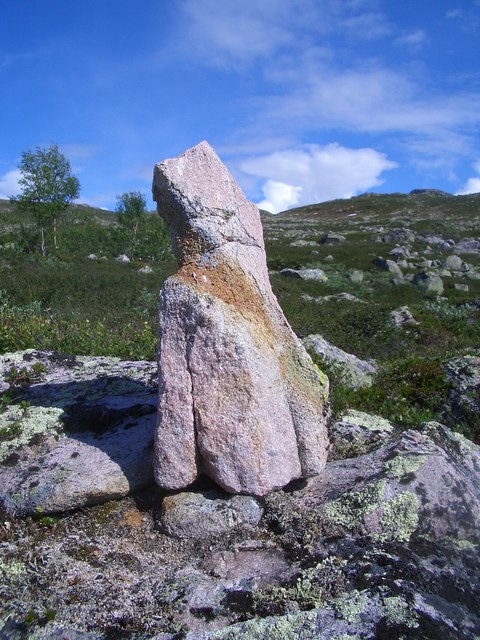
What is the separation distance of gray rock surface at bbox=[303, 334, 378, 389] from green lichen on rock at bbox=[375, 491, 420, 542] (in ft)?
17.5

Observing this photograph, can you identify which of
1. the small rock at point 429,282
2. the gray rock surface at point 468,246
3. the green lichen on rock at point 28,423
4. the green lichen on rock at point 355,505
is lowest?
the green lichen on rock at point 355,505

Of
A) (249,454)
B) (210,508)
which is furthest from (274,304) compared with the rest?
(210,508)

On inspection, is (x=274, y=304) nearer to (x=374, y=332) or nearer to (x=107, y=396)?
(x=107, y=396)

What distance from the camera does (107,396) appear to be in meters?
8.16

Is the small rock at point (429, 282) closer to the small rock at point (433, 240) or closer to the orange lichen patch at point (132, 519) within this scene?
the orange lichen patch at point (132, 519)

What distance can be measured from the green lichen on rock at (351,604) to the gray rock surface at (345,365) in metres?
6.58

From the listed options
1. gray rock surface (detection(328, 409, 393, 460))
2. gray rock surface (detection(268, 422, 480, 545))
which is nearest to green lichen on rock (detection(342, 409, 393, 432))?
gray rock surface (detection(328, 409, 393, 460))

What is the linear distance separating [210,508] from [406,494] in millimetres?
1953

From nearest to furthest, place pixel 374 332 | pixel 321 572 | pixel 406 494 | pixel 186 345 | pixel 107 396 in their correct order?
pixel 321 572, pixel 406 494, pixel 186 345, pixel 107 396, pixel 374 332

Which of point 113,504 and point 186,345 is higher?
point 186,345

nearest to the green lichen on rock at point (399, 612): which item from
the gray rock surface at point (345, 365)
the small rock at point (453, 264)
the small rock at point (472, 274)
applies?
the gray rock surface at point (345, 365)

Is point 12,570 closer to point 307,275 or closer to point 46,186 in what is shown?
point 307,275

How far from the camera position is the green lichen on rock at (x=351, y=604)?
13.5ft

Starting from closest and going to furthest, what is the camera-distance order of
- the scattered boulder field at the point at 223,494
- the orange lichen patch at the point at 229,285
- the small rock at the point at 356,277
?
1. the scattered boulder field at the point at 223,494
2. the orange lichen patch at the point at 229,285
3. the small rock at the point at 356,277
